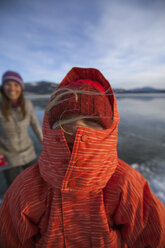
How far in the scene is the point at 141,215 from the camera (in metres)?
0.62

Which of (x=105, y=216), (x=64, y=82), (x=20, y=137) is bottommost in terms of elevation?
(x=105, y=216)

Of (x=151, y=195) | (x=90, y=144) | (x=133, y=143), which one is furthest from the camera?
(x=133, y=143)

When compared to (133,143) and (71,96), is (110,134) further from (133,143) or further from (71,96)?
(133,143)

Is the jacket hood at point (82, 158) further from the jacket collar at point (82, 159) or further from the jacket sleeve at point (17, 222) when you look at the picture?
the jacket sleeve at point (17, 222)

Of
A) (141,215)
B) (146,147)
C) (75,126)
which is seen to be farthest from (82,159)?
(146,147)

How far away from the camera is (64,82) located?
2.25 ft

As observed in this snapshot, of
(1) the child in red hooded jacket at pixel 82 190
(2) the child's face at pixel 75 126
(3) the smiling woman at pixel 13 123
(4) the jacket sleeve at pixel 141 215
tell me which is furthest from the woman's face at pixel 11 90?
(4) the jacket sleeve at pixel 141 215

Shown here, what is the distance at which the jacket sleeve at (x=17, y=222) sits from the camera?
650 mm

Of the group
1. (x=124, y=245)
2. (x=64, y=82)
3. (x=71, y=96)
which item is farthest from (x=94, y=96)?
(x=124, y=245)

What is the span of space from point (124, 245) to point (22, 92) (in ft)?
5.83

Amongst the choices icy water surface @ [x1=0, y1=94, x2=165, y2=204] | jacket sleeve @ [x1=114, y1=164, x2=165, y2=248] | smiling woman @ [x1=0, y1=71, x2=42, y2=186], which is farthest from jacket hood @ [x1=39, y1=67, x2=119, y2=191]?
smiling woman @ [x1=0, y1=71, x2=42, y2=186]

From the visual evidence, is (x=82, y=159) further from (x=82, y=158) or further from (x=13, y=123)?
(x=13, y=123)

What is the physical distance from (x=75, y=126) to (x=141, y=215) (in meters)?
0.59

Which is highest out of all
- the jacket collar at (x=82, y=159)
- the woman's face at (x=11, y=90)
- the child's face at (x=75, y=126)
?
the woman's face at (x=11, y=90)
